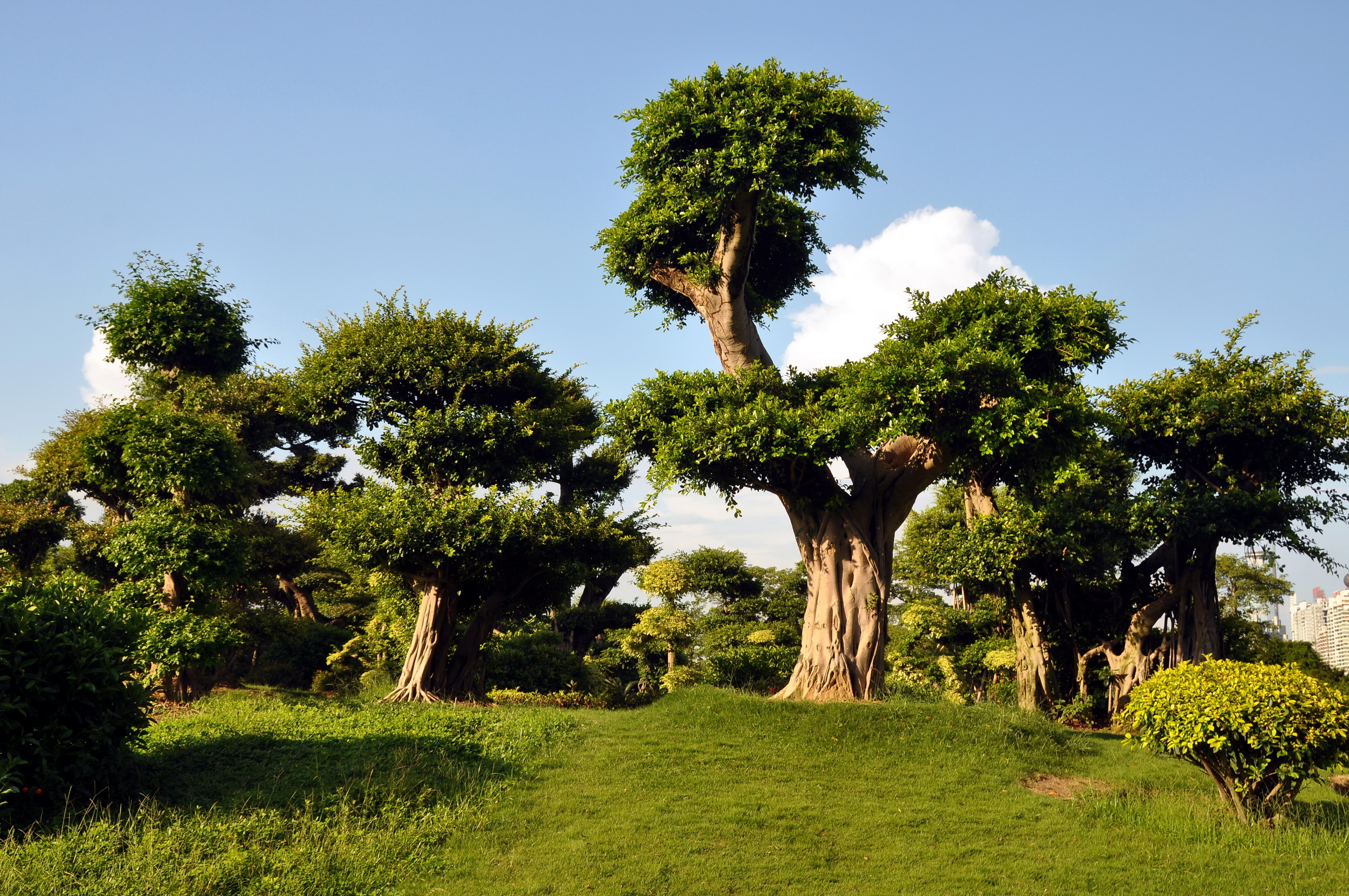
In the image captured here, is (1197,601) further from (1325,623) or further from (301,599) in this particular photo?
(1325,623)

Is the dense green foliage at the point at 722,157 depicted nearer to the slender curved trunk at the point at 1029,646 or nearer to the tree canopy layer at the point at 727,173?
the tree canopy layer at the point at 727,173

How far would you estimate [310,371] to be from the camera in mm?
19375

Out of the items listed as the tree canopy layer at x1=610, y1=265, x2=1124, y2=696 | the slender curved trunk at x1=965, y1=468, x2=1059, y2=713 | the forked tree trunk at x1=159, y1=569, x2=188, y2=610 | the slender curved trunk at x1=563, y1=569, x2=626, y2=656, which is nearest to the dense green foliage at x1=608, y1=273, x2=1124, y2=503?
the tree canopy layer at x1=610, y1=265, x2=1124, y2=696

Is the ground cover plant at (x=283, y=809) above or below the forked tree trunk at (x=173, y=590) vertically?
below

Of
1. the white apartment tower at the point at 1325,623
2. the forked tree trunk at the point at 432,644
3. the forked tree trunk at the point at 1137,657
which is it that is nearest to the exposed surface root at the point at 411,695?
the forked tree trunk at the point at 432,644

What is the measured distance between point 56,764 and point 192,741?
282 centimetres

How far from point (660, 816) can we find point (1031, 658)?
1410cm

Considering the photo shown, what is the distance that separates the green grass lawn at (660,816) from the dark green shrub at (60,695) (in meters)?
0.51

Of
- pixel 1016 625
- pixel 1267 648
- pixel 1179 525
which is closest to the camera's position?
pixel 1179 525

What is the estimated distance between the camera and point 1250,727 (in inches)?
361

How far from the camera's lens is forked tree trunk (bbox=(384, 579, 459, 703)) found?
1770 centimetres

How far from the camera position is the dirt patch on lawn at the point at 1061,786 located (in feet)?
36.5

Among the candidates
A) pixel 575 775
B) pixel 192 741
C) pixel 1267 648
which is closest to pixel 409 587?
pixel 192 741

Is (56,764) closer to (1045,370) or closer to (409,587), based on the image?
(409,587)
